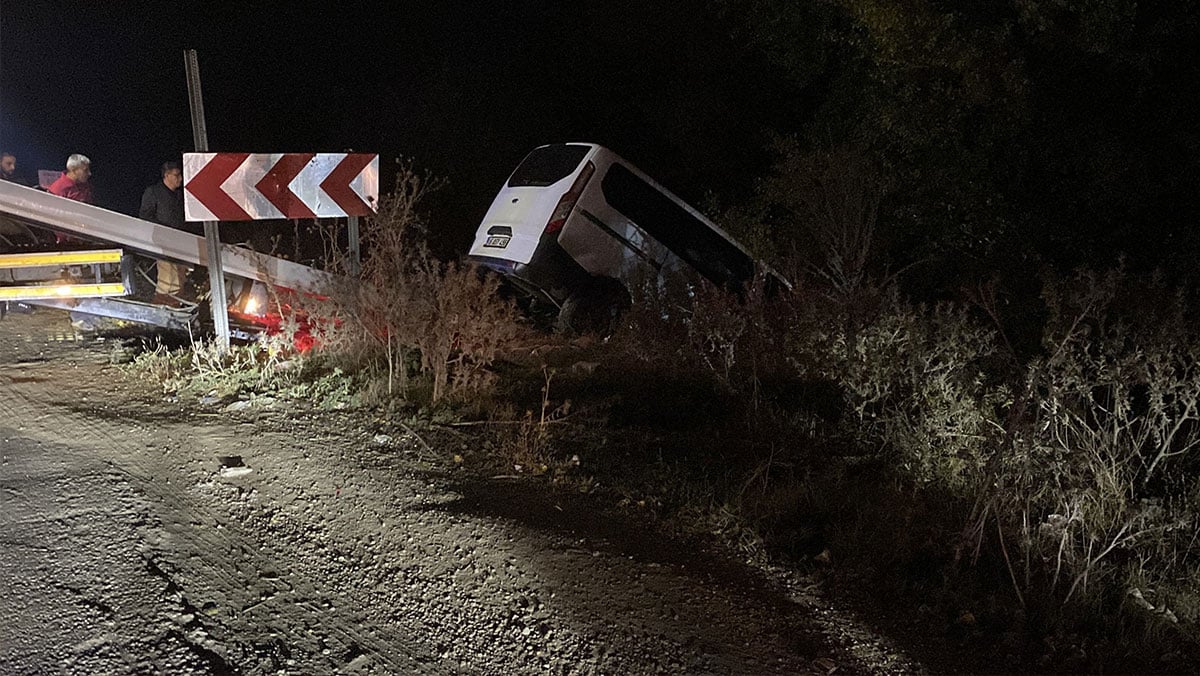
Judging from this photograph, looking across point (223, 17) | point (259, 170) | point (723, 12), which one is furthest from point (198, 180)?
point (223, 17)

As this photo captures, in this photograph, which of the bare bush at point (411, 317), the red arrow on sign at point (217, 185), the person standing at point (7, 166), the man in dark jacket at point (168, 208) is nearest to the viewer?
the bare bush at point (411, 317)

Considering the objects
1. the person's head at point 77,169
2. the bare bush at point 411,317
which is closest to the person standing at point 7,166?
the person's head at point 77,169

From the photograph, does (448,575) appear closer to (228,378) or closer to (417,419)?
(417,419)

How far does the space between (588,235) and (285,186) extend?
11.3 ft

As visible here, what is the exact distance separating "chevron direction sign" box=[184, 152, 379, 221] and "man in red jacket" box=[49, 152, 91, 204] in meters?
3.96

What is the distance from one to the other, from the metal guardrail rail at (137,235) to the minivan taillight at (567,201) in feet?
8.78

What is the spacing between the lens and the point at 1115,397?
15.4 feet

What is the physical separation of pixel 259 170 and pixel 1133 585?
604 cm

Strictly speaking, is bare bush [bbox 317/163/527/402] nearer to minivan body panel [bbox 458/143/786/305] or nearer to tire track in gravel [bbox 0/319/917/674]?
tire track in gravel [bbox 0/319/917/674]

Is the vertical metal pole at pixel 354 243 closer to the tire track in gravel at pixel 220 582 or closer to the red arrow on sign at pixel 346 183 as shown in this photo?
the red arrow on sign at pixel 346 183

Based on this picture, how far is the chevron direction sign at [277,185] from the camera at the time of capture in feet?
22.6

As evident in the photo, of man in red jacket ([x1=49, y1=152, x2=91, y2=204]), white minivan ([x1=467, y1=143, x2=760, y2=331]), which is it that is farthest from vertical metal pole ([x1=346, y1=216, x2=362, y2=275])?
man in red jacket ([x1=49, y1=152, x2=91, y2=204])

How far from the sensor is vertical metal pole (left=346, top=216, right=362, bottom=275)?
7242mm

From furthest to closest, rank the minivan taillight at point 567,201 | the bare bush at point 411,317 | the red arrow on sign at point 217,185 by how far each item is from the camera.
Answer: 1. the minivan taillight at point 567,201
2. the red arrow on sign at point 217,185
3. the bare bush at point 411,317
